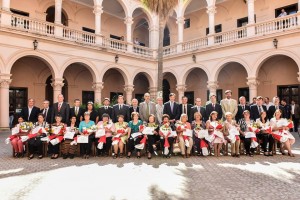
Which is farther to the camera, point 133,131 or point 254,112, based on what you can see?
point 254,112

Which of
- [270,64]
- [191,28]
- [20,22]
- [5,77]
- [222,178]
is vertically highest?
[191,28]

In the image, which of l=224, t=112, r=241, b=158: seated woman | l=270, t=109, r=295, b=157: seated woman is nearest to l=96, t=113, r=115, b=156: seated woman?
l=224, t=112, r=241, b=158: seated woman

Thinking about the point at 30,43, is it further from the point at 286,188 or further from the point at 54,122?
the point at 286,188

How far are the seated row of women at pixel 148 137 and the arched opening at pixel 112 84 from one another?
14341 mm

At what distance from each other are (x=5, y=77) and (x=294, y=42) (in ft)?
54.2

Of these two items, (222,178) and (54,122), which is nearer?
(222,178)

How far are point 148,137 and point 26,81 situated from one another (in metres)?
13.6

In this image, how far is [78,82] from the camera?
2092 centimetres

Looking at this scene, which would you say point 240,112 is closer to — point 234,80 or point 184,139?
point 184,139

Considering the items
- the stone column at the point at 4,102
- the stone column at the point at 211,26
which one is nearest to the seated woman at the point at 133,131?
the stone column at the point at 4,102

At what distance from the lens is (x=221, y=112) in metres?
9.22

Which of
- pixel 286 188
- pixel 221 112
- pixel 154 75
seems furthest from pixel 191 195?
pixel 154 75

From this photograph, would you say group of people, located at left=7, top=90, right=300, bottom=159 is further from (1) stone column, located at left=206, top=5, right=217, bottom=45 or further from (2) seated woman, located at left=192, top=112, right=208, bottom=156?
(1) stone column, located at left=206, top=5, right=217, bottom=45

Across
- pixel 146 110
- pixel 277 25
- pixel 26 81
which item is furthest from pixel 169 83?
pixel 146 110
